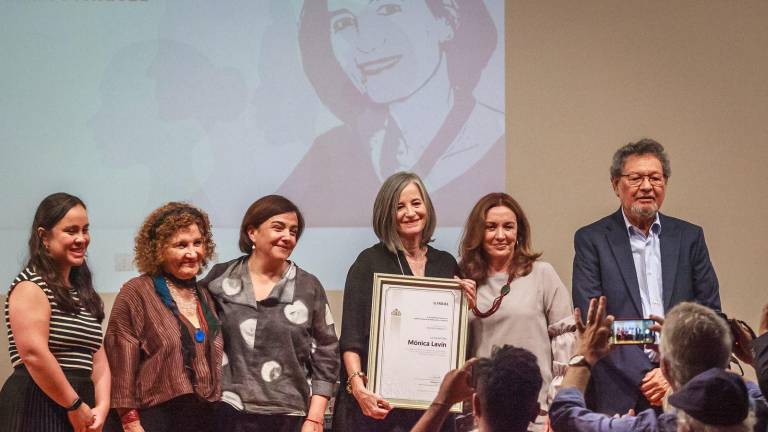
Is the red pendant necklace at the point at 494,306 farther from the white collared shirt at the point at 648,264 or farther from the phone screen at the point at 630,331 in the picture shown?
the phone screen at the point at 630,331

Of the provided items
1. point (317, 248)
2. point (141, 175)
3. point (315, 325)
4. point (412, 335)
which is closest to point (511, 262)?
point (412, 335)

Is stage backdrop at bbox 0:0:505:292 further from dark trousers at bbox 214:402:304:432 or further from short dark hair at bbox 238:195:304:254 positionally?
dark trousers at bbox 214:402:304:432

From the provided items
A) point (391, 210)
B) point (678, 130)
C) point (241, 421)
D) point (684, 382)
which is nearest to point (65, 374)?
point (241, 421)

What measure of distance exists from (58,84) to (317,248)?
65.6 inches

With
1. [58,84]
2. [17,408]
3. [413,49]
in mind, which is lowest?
[17,408]

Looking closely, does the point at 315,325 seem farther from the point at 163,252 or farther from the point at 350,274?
the point at 163,252

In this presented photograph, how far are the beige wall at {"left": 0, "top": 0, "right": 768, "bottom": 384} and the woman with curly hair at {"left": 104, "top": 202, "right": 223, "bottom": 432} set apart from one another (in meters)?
1.29

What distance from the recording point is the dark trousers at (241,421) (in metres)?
3.29

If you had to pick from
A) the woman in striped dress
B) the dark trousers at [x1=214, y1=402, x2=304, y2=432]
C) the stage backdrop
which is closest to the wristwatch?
the dark trousers at [x1=214, y1=402, x2=304, y2=432]

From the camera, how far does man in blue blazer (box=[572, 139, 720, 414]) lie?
3.46 meters

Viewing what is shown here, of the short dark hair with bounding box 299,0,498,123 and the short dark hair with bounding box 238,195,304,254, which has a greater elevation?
the short dark hair with bounding box 299,0,498,123

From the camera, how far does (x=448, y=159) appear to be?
4.39 metres

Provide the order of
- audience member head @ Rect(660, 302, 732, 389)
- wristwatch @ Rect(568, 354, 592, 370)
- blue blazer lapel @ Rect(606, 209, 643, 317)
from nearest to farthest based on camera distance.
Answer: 1. audience member head @ Rect(660, 302, 732, 389)
2. wristwatch @ Rect(568, 354, 592, 370)
3. blue blazer lapel @ Rect(606, 209, 643, 317)

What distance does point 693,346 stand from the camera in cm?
205
